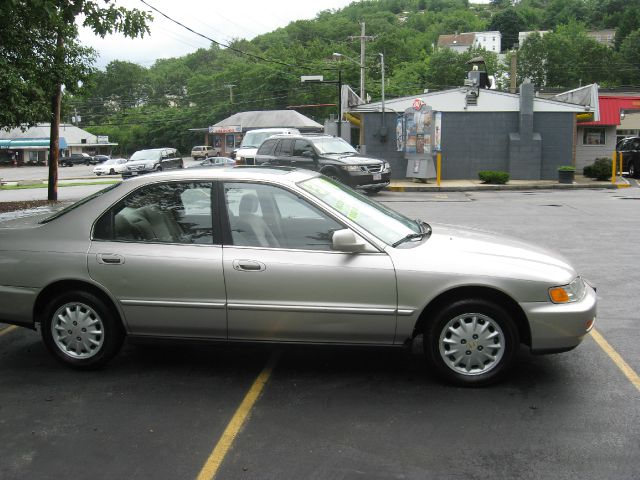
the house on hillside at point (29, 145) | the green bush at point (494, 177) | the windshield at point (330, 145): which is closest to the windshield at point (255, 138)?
the windshield at point (330, 145)

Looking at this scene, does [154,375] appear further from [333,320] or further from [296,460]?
[296,460]

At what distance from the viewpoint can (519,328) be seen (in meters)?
4.78

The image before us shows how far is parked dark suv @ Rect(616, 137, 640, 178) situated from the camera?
30.0 m

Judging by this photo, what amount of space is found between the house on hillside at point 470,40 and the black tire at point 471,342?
12737 cm

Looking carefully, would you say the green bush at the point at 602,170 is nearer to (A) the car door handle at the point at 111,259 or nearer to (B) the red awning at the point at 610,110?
(B) the red awning at the point at 610,110

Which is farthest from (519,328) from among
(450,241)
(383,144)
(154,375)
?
(383,144)

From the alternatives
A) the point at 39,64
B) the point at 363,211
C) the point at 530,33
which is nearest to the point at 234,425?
the point at 363,211

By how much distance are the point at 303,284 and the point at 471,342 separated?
3.99 ft

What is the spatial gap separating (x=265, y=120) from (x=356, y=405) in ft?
235

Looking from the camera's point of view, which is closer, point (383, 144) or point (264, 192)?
point (264, 192)

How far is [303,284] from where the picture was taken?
15.5ft

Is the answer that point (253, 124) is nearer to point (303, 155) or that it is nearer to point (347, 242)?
point (303, 155)

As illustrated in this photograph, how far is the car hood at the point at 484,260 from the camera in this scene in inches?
183

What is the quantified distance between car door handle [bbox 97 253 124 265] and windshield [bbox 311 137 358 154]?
625 inches
